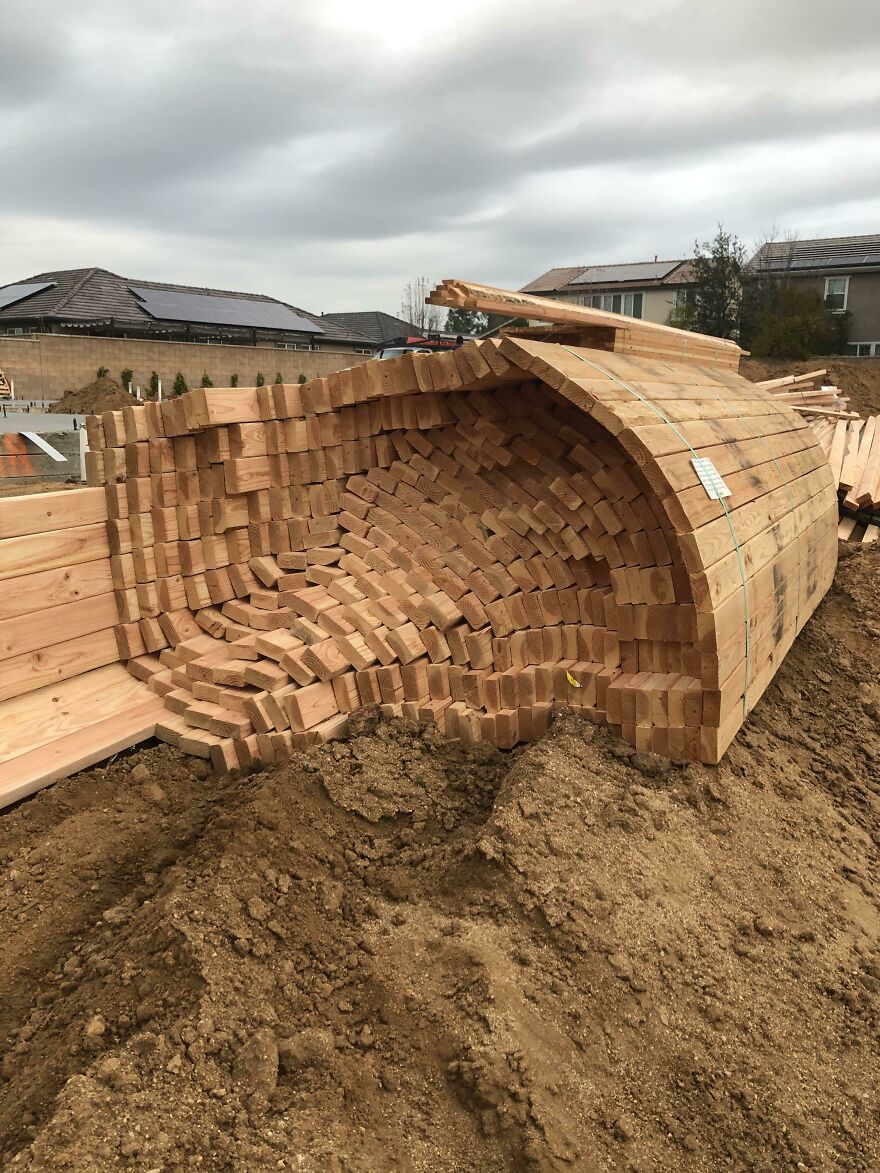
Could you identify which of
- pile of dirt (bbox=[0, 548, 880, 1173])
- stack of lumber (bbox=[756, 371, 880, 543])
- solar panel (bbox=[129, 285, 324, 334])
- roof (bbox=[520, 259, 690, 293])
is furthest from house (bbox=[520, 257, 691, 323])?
pile of dirt (bbox=[0, 548, 880, 1173])

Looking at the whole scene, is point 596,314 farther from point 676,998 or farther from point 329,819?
point 676,998

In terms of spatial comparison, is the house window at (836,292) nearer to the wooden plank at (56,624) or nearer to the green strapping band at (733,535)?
the green strapping band at (733,535)

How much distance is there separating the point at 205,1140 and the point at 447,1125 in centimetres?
66

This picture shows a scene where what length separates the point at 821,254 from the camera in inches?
1204

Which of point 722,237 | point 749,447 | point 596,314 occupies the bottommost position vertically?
point 749,447

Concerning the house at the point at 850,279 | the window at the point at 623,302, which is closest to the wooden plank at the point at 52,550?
the house at the point at 850,279

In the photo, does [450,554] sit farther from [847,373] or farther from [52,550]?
[847,373]

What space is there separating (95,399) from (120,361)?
4.75 metres

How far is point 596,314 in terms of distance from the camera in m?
5.61

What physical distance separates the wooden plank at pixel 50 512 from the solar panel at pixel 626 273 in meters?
31.6

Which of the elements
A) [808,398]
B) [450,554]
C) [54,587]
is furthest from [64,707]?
[808,398]

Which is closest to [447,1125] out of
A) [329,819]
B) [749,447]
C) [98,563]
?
[329,819]

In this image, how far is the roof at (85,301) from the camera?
30.0 meters

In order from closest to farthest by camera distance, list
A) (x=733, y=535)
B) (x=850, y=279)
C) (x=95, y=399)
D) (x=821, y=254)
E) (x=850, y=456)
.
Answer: (x=733, y=535), (x=850, y=456), (x=95, y=399), (x=850, y=279), (x=821, y=254)
